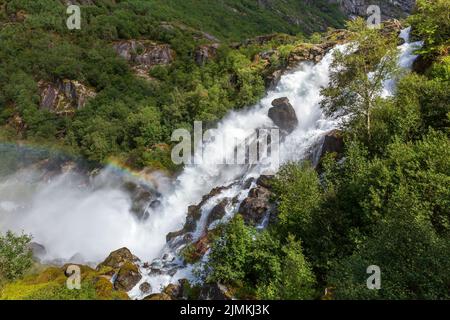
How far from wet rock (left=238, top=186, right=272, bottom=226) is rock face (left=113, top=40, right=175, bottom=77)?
74.7 metres

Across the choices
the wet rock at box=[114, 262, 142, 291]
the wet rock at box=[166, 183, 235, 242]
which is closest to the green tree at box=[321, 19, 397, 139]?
the wet rock at box=[166, 183, 235, 242]

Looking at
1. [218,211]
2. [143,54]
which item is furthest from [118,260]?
[143,54]

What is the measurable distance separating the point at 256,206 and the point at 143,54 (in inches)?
3267

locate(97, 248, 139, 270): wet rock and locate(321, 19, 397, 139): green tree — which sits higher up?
locate(321, 19, 397, 139): green tree

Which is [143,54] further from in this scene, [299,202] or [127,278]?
[299,202]

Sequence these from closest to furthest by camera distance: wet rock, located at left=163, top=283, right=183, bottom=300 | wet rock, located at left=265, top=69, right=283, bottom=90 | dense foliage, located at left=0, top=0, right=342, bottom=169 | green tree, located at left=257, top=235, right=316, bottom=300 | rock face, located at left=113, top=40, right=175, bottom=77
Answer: green tree, located at left=257, top=235, right=316, bottom=300 < wet rock, located at left=163, top=283, right=183, bottom=300 < wet rock, located at left=265, top=69, right=283, bottom=90 < dense foliage, located at left=0, top=0, right=342, bottom=169 < rock face, located at left=113, top=40, right=175, bottom=77

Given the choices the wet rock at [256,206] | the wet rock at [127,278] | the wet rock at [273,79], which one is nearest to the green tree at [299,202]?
the wet rock at [256,206]

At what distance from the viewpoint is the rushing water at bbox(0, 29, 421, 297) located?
48.2 m

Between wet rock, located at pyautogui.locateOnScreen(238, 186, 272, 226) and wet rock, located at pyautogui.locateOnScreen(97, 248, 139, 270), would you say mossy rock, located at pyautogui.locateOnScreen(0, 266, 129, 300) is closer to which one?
wet rock, located at pyautogui.locateOnScreen(97, 248, 139, 270)

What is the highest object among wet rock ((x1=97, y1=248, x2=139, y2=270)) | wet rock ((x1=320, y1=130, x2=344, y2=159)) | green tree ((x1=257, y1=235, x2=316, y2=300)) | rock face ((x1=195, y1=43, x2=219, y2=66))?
rock face ((x1=195, y1=43, x2=219, y2=66))

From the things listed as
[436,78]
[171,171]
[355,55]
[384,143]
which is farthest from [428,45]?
[171,171]

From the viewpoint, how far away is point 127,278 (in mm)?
34000

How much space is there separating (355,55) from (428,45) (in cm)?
1258
